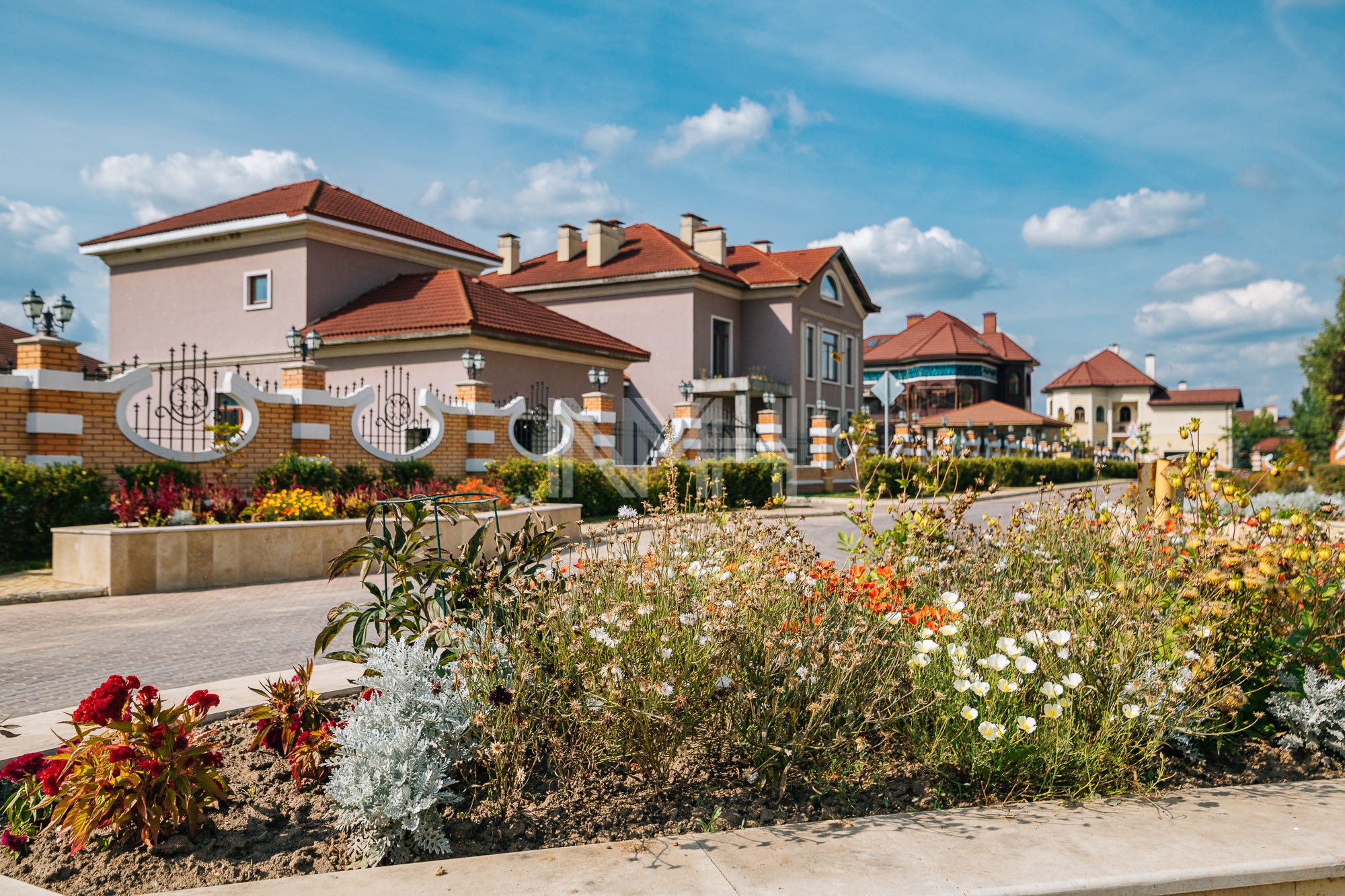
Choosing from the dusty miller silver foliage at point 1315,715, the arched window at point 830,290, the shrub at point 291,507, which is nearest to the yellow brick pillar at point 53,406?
the shrub at point 291,507

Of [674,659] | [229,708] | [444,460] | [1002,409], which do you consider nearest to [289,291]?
[444,460]

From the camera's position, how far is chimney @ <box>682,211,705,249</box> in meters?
34.4

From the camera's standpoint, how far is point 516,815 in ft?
10.5

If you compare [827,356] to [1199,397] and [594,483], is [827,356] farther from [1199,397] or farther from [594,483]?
[1199,397]

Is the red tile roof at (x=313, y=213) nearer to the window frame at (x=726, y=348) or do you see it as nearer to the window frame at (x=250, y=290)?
the window frame at (x=250, y=290)

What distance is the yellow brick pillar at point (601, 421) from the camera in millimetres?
20344

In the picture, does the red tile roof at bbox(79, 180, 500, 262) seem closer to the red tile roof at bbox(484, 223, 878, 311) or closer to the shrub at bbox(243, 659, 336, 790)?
the red tile roof at bbox(484, 223, 878, 311)

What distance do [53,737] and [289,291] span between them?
2150cm

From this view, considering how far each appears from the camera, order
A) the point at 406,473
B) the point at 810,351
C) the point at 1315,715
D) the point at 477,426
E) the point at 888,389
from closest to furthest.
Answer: the point at 1315,715 → the point at 406,473 → the point at 477,426 → the point at 888,389 → the point at 810,351

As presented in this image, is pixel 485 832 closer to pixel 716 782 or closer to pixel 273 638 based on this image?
pixel 716 782

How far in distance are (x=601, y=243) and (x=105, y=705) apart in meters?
30.8

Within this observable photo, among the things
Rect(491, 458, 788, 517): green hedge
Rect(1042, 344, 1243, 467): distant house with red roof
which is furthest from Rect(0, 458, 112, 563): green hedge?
Rect(1042, 344, 1243, 467): distant house with red roof

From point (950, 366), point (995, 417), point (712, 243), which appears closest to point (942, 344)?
point (950, 366)

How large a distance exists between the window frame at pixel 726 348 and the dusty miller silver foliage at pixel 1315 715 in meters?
27.5
